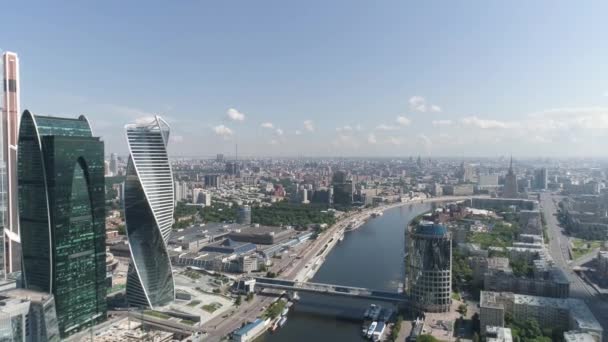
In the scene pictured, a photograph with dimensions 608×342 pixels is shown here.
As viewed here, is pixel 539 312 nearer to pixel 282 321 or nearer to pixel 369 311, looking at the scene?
pixel 369 311

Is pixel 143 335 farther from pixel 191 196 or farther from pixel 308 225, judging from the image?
pixel 191 196

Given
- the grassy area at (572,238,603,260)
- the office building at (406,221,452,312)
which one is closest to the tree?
the office building at (406,221,452,312)

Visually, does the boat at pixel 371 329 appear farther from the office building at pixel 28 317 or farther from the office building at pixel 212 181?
the office building at pixel 212 181

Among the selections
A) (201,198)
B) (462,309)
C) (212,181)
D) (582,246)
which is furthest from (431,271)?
(212,181)

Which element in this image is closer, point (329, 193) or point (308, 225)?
point (308, 225)

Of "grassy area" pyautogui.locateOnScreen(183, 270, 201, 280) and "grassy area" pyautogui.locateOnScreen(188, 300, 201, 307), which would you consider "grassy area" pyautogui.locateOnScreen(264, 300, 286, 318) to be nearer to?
Answer: "grassy area" pyautogui.locateOnScreen(188, 300, 201, 307)

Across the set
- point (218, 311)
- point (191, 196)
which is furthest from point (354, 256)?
point (191, 196)
